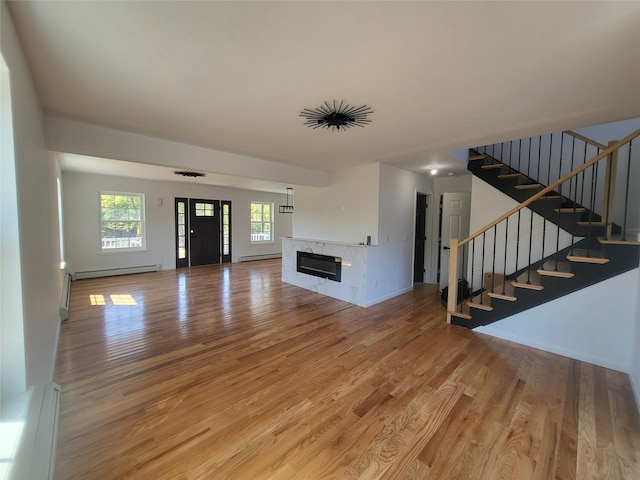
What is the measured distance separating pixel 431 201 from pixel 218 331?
16.4 feet

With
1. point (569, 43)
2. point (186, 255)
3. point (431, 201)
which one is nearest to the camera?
point (569, 43)

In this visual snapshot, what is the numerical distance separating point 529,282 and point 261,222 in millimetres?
7767

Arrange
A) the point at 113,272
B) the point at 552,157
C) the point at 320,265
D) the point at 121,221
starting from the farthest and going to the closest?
1. the point at 121,221
2. the point at 113,272
3. the point at 320,265
4. the point at 552,157

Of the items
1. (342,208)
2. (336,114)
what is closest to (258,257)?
A: (342,208)

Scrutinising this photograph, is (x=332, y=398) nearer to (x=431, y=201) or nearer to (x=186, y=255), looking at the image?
(x=431, y=201)

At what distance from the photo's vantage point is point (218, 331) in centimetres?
345

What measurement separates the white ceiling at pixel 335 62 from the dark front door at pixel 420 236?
3038mm

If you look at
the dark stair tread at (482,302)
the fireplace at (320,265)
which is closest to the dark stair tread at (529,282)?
the dark stair tread at (482,302)

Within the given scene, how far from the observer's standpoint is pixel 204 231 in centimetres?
806

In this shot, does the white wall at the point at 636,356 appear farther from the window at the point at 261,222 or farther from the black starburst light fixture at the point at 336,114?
the window at the point at 261,222

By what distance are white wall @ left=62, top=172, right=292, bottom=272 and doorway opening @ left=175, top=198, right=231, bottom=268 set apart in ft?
0.51

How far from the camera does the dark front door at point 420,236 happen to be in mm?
5910

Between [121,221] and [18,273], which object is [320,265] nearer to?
[18,273]

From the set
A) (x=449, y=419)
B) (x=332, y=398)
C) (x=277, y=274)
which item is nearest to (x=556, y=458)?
(x=449, y=419)
